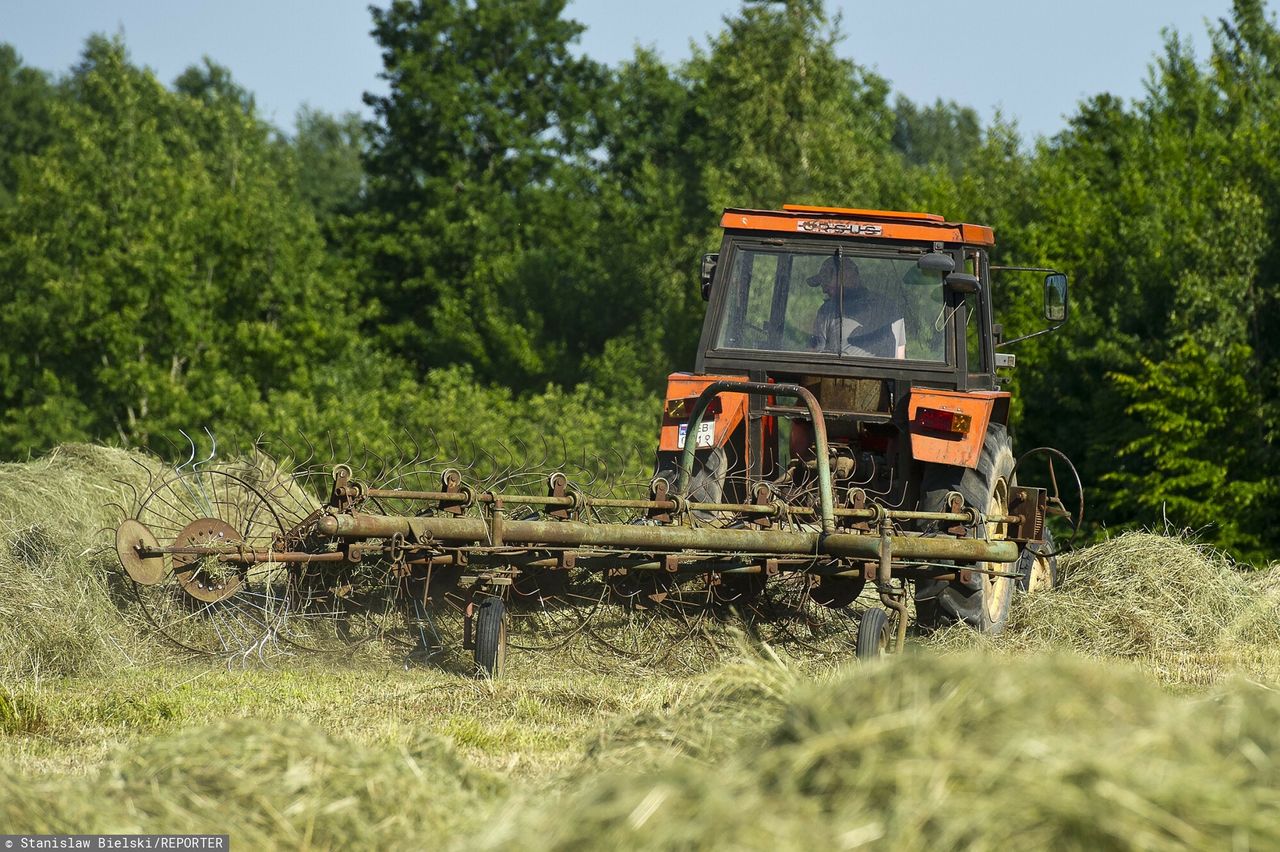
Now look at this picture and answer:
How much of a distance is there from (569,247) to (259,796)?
32476 mm

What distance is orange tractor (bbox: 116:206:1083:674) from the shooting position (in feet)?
21.6

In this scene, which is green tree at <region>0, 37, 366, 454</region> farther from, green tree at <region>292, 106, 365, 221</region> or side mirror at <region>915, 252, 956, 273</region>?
side mirror at <region>915, 252, 956, 273</region>

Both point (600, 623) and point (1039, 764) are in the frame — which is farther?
point (600, 623)

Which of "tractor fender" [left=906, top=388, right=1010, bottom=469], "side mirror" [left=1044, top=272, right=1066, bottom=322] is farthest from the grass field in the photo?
"side mirror" [left=1044, top=272, right=1066, bottom=322]

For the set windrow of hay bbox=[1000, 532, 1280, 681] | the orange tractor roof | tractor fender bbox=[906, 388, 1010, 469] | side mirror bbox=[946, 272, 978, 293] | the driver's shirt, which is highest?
the orange tractor roof

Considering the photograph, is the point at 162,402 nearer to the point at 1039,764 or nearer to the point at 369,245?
the point at 369,245

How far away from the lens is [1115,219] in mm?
27625

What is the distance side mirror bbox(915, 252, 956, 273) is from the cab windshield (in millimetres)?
62

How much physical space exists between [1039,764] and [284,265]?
2857 cm

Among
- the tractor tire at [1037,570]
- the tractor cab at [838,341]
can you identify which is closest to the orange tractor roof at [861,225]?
the tractor cab at [838,341]

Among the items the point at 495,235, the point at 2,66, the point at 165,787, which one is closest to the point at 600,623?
the point at 165,787

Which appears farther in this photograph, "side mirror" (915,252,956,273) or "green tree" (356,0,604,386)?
"green tree" (356,0,604,386)

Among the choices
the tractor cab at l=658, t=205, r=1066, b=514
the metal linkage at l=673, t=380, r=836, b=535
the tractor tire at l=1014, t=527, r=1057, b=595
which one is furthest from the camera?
the tractor tire at l=1014, t=527, r=1057, b=595

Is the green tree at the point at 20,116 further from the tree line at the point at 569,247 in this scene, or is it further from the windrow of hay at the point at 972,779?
the windrow of hay at the point at 972,779
